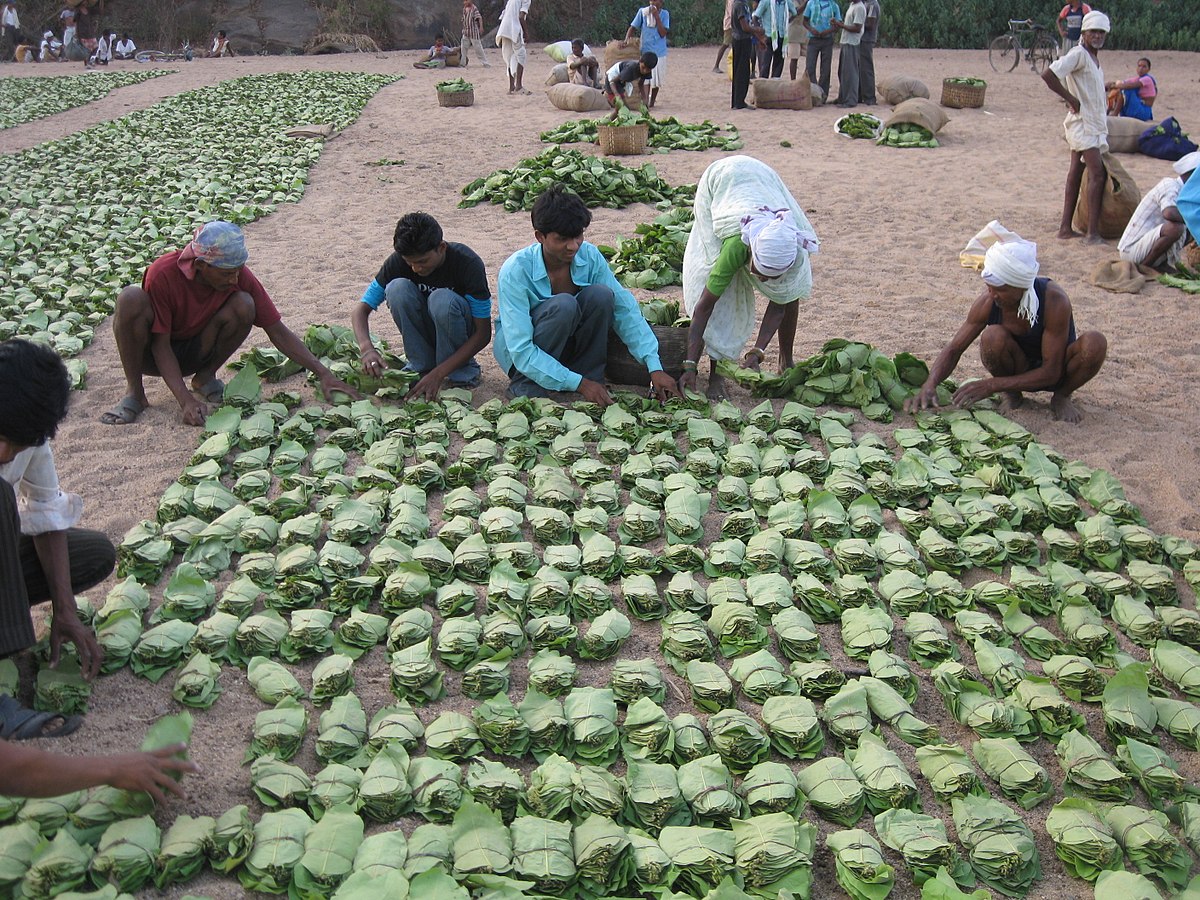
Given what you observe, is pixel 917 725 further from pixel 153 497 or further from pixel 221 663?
pixel 153 497

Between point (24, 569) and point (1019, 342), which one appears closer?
point (24, 569)

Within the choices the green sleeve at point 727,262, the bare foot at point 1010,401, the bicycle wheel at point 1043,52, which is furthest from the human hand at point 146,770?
the bicycle wheel at point 1043,52

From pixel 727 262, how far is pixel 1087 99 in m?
3.57

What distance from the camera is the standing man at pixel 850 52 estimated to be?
433 inches

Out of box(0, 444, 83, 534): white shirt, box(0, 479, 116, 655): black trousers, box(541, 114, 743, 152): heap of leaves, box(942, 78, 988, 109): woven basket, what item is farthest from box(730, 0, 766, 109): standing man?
box(0, 444, 83, 534): white shirt

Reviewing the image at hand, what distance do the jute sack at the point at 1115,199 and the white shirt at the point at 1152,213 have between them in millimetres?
466

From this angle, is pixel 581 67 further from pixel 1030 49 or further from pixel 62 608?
pixel 62 608

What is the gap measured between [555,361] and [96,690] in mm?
2006

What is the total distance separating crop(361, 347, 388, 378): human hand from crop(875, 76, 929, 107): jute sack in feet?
29.6

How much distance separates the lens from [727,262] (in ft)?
12.8

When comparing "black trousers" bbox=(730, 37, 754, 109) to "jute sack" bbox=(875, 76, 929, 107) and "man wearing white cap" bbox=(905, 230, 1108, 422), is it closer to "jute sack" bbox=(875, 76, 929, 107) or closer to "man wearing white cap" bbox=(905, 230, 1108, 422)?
"jute sack" bbox=(875, 76, 929, 107)

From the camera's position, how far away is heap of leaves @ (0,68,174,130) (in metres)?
11.6

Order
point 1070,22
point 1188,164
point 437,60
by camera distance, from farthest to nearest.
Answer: point 437,60 < point 1070,22 < point 1188,164

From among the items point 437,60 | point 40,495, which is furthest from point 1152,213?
point 437,60
